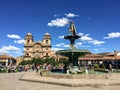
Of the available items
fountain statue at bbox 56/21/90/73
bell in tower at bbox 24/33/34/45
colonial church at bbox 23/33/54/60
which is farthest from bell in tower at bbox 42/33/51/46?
fountain statue at bbox 56/21/90/73

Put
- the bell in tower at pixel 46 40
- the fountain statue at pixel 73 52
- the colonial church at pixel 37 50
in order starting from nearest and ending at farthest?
the fountain statue at pixel 73 52 → the colonial church at pixel 37 50 → the bell in tower at pixel 46 40

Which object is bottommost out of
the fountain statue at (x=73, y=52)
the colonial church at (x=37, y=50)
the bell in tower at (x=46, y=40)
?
the fountain statue at (x=73, y=52)

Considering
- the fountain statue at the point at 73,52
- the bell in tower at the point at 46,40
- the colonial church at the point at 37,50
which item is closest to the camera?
the fountain statue at the point at 73,52

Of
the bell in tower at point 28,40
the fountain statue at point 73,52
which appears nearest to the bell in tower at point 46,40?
the bell in tower at point 28,40

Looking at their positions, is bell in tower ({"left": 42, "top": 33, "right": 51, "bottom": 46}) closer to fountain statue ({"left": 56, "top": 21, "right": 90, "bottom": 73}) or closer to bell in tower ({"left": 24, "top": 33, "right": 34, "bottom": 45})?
bell in tower ({"left": 24, "top": 33, "right": 34, "bottom": 45})

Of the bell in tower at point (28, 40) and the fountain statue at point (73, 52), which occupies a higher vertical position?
the bell in tower at point (28, 40)

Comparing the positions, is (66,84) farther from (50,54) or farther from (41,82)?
(50,54)

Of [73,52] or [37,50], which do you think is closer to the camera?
[73,52]

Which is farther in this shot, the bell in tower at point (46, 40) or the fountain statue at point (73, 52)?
Answer: the bell in tower at point (46, 40)

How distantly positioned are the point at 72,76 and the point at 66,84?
3202mm

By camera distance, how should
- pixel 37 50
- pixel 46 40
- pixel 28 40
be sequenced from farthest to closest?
pixel 46 40 → pixel 28 40 → pixel 37 50

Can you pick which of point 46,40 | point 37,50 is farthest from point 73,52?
point 46,40

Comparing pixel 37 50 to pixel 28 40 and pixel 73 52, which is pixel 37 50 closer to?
pixel 28 40

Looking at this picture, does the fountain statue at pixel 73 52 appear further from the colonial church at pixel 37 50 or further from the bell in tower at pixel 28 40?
the bell in tower at pixel 28 40
